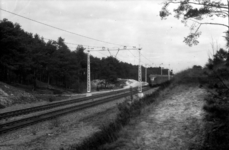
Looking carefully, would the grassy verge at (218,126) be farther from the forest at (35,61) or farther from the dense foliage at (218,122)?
the forest at (35,61)

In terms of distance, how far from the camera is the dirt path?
23.5ft

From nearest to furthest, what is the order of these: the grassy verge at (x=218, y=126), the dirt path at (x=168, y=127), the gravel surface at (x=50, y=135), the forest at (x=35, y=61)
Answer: the grassy verge at (x=218, y=126) < the dirt path at (x=168, y=127) < the gravel surface at (x=50, y=135) < the forest at (x=35, y=61)

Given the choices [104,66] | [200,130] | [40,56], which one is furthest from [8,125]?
[104,66]

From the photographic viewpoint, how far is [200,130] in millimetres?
7477

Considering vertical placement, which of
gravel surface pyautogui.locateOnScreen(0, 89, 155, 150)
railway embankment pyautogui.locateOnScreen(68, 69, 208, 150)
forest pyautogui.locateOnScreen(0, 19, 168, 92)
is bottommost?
gravel surface pyautogui.locateOnScreen(0, 89, 155, 150)

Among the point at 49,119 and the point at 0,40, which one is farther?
the point at 0,40

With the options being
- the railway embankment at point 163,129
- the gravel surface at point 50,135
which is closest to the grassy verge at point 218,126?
the railway embankment at point 163,129

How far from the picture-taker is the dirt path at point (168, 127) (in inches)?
282

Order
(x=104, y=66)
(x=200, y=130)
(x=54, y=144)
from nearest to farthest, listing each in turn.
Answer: (x=200, y=130)
(x=54, y=144)
(x=104, y=66)

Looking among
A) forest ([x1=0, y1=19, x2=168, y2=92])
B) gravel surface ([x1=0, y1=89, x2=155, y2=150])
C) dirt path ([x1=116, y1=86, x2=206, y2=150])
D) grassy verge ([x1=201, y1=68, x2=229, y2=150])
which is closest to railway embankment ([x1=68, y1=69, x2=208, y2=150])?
dirt path ([x1=116, y1=86, x2=206, y2=150])

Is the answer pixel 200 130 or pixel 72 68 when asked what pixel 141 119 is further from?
pixel 72 68

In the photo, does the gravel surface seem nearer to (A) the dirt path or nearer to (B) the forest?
(A) the dirt path

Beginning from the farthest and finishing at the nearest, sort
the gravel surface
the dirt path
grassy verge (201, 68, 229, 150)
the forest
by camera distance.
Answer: the forest < the gravel surface < the dirt path < grassy verge (201, 68, 229, 150)

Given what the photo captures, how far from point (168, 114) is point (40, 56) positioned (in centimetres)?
4702
